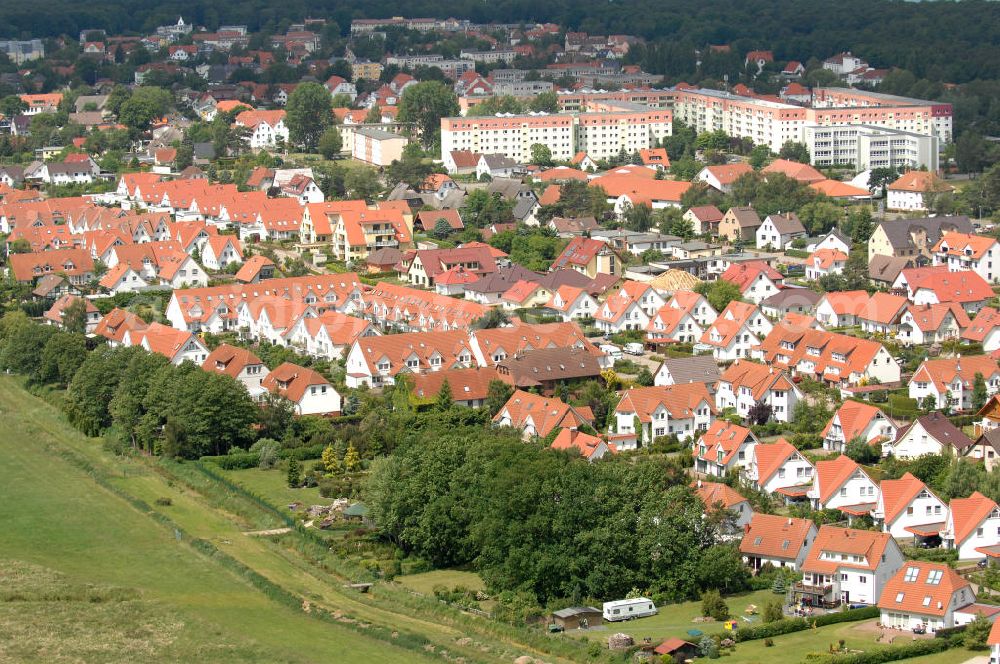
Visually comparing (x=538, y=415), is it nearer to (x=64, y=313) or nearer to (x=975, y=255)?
(x=64, y=313)

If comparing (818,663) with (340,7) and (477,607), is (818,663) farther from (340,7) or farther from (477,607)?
(340,7)

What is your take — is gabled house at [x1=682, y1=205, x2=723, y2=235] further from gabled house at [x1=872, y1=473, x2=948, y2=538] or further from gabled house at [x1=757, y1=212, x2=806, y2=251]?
gabled house at [x1=872, y1=473, x2=948, y2=538]

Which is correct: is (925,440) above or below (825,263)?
above

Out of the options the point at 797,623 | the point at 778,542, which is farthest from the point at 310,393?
the point at 797,623

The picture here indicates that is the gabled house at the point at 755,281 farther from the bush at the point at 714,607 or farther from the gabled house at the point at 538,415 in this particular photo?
the bush at the point at 714,607

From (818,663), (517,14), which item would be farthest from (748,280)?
(517,14)

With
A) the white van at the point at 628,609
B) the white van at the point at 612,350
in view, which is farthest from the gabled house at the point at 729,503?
the white van at the point at 612,350

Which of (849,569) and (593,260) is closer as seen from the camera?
(849,569)
